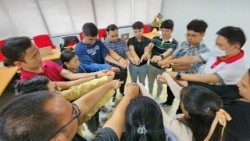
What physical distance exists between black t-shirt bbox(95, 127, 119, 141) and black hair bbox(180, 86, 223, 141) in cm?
60

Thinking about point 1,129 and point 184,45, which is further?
point 184,45

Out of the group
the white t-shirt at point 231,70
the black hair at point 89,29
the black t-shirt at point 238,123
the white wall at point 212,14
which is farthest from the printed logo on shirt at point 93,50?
the white wall at point 212,14

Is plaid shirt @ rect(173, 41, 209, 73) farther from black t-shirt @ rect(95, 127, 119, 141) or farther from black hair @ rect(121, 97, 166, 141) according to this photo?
black t-shirt @ rect(95, 127, 119, 141)

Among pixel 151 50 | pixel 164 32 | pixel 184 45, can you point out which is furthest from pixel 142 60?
pixel 184 45

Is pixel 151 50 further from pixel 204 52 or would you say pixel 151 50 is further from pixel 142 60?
pixel 204 52

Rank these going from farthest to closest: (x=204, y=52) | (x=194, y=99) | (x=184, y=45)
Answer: (x=184, y=45)
(x=204, y=52)
(x=194, y=99)

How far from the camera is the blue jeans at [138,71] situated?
3.53 metres

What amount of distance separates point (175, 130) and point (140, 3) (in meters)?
6.40

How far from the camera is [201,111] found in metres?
1.30

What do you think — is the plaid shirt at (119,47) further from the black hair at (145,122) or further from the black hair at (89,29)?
the black hair at (145,122)

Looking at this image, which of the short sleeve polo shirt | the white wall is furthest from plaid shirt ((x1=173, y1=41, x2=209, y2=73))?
the white wall

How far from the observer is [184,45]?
2.74 metres

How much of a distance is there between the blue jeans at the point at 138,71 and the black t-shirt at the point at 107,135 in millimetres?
2524

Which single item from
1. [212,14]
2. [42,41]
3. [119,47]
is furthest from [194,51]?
[42,41]
